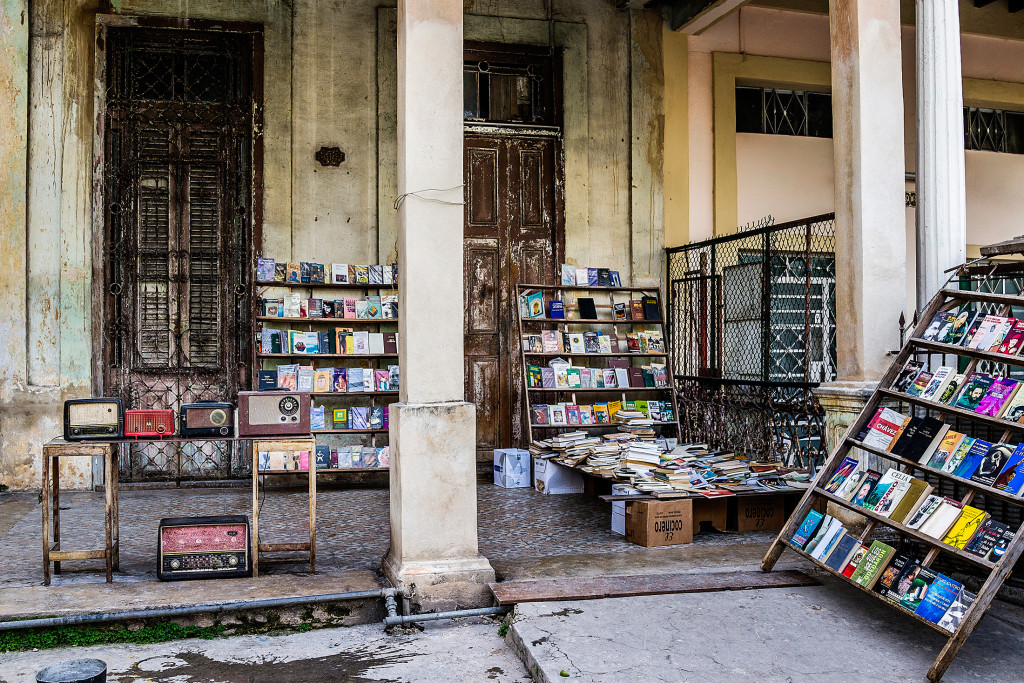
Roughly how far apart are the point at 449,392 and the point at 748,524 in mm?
3101

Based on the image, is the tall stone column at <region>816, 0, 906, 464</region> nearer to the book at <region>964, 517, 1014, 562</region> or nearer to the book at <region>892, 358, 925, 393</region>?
the book at <region>892, 358, 925, 393</region>

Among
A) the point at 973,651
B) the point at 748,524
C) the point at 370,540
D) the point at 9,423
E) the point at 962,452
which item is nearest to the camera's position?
the point at 973,651

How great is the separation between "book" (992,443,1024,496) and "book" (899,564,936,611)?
1.79 ft

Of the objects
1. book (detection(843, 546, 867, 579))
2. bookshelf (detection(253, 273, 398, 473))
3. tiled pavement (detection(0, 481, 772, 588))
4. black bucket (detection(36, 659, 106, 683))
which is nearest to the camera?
black bucket (detection(36, 659, 106, 683))

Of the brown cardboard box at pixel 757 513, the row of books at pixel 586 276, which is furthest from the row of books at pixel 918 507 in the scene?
the row of books at pixel 586 276

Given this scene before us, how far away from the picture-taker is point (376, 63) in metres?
9.31

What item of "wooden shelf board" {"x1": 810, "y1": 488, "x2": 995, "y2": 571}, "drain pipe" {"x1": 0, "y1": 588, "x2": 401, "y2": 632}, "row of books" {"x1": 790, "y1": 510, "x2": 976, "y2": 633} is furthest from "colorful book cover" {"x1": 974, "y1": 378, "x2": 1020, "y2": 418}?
"drain pipe" {"x1": 0, "y1": 588, "x2": 401, "y2": 632}

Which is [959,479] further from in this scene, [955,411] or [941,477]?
[955,411]

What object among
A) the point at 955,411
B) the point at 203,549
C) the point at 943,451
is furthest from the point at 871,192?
the point at 203,549

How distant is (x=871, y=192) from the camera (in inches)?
232

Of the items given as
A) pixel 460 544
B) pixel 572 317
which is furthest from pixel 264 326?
pixel 460 544

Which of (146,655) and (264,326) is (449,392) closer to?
(146,655)

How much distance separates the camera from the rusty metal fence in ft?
29.9

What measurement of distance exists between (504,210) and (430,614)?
19.0 feet
